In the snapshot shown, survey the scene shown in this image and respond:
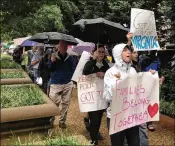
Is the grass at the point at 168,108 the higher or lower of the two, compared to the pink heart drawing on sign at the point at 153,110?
Answer: lower

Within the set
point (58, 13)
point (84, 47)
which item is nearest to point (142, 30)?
point (84, 47)

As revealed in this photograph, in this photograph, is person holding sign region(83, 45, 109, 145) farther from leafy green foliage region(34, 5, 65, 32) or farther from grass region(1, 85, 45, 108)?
leafy green foliage region(34, 5, 65, 32)

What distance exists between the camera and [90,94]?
5.31m

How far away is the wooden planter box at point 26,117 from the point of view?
3.41 m

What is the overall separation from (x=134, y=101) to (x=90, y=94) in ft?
3.68

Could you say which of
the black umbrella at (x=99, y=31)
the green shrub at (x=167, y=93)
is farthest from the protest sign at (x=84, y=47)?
the green shrub at (x=167, y=93)

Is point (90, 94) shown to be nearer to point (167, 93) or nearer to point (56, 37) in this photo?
point (56, 37)

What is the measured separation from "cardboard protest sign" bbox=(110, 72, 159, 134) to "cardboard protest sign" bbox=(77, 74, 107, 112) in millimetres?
911

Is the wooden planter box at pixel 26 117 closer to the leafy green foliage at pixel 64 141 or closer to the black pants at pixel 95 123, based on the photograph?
the leafy green foliage at pixel 64 141

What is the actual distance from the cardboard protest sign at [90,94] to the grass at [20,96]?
2.80 feet

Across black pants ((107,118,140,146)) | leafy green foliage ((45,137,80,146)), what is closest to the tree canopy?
black pants ((107,118,140,146))

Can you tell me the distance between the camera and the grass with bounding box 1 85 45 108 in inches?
149

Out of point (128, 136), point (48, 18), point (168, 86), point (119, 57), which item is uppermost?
point (48, 18)

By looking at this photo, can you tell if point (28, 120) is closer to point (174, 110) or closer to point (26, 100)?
point (26, 100)
